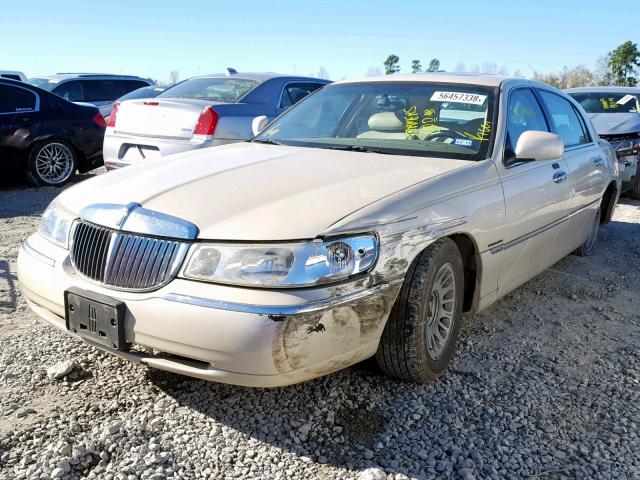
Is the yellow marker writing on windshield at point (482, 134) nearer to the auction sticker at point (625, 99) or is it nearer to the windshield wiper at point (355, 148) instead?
the windshield wiper at point (355, 148)

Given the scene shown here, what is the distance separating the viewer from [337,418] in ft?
9.27

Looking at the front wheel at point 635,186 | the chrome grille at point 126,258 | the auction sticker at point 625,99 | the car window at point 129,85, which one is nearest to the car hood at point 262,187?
the chrome grille at point 126,258

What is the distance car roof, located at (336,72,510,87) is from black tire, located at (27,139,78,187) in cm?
549

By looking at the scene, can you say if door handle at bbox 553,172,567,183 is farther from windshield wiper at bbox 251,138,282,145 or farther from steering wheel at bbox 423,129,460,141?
windshield wiper at bbox 251,138,282,145

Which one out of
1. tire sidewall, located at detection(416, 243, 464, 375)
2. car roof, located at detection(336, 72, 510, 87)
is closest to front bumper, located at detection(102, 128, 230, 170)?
car roof, located at detection(336, 72, 510, 87)

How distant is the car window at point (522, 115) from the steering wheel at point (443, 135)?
1.12 feet

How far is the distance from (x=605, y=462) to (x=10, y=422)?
8.13 ft

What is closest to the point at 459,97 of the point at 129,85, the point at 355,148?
the point at 355,148

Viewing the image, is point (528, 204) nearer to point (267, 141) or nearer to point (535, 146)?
point (535, 146)

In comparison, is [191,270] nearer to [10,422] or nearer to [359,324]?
[359,324]

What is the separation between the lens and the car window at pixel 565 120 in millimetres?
4625

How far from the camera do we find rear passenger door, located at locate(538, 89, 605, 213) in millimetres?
4551

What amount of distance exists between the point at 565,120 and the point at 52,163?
659 centimetres

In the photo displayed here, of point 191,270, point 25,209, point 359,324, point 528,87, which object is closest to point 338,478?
point 359,324
